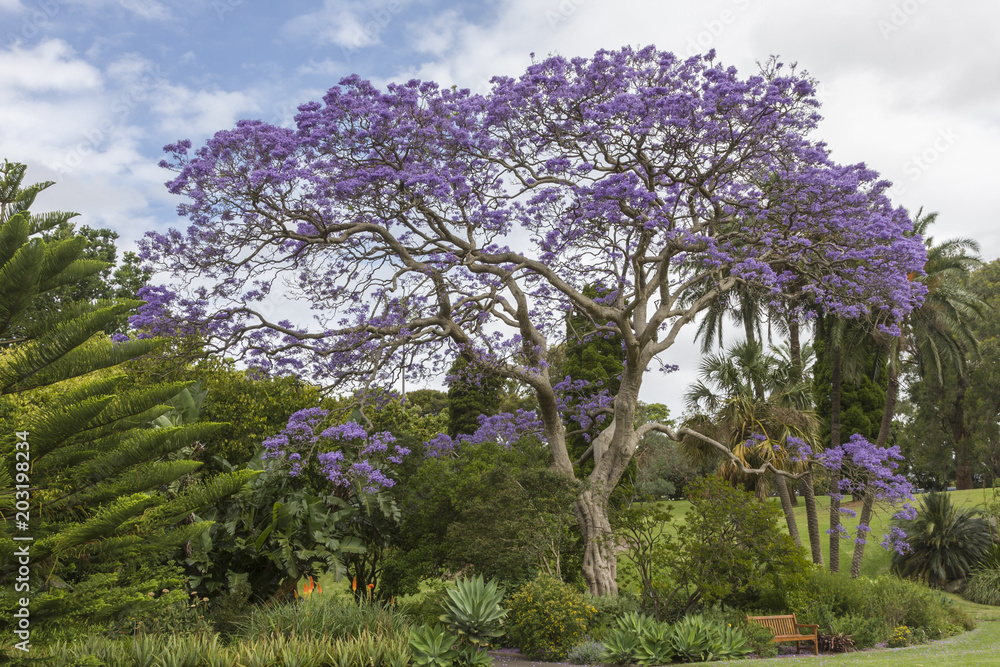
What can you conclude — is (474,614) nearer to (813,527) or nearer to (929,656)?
(929,656)

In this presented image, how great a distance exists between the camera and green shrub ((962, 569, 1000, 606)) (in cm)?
1877

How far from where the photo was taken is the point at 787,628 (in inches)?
525

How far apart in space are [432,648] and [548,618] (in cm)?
296

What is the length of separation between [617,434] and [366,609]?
6930mm

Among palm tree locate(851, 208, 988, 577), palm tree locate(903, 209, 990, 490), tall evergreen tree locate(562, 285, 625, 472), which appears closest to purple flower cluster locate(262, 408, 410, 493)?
tall evergreen tree locate(562, 285, 625, 472)

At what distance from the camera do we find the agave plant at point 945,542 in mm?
20000

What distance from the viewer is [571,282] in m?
17.2

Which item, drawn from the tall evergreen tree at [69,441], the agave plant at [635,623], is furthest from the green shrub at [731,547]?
the tall evergreen tree at [69,441]

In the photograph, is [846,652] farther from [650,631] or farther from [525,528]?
[525,528]

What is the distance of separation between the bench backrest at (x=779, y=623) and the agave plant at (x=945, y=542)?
922 cm

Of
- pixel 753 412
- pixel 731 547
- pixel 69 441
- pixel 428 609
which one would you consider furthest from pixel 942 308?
pixel 69 441

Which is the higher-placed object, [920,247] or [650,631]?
[920,247]

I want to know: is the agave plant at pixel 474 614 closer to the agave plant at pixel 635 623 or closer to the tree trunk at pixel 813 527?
the agave plant at pixel 635 623

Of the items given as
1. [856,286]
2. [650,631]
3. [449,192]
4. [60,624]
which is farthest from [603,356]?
[60,624]
